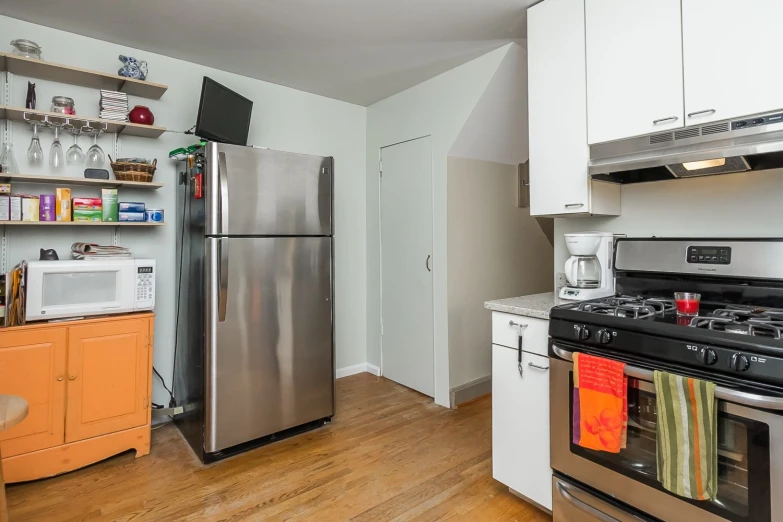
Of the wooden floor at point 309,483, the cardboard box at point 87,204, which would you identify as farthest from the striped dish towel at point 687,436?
the cardboard box at point 87,204

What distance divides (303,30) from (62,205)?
67.1 inches

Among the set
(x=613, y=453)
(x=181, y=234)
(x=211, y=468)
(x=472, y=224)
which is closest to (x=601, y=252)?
(x=613, y=453)

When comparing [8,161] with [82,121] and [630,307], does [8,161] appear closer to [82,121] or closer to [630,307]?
[82,121]

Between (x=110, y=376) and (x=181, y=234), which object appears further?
(x=181, y=234)

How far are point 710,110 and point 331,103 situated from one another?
2.91 meters

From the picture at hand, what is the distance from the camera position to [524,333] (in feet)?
6.16

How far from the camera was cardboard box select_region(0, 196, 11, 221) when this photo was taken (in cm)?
216

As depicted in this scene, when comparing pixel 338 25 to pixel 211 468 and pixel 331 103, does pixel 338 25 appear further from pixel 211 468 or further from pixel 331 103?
pixel 211 468

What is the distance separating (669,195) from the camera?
194 centimetres

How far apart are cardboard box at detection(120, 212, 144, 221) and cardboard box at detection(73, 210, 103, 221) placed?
0.35 ft

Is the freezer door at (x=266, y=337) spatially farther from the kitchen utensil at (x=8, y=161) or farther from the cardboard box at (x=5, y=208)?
the kitchen utensil at (x=8, y=161)

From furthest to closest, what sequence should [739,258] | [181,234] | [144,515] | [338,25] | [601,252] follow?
[181,234] → [338,25] → [601,252] → [144,515] → [739,258]

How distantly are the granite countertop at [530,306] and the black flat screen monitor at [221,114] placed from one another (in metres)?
1.99

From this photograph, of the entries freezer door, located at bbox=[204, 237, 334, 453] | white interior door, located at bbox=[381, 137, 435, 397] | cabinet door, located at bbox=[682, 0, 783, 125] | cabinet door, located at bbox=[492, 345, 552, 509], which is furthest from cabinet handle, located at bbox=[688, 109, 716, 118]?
freezer door, located at bbox=[204, 237, 334, 453]
